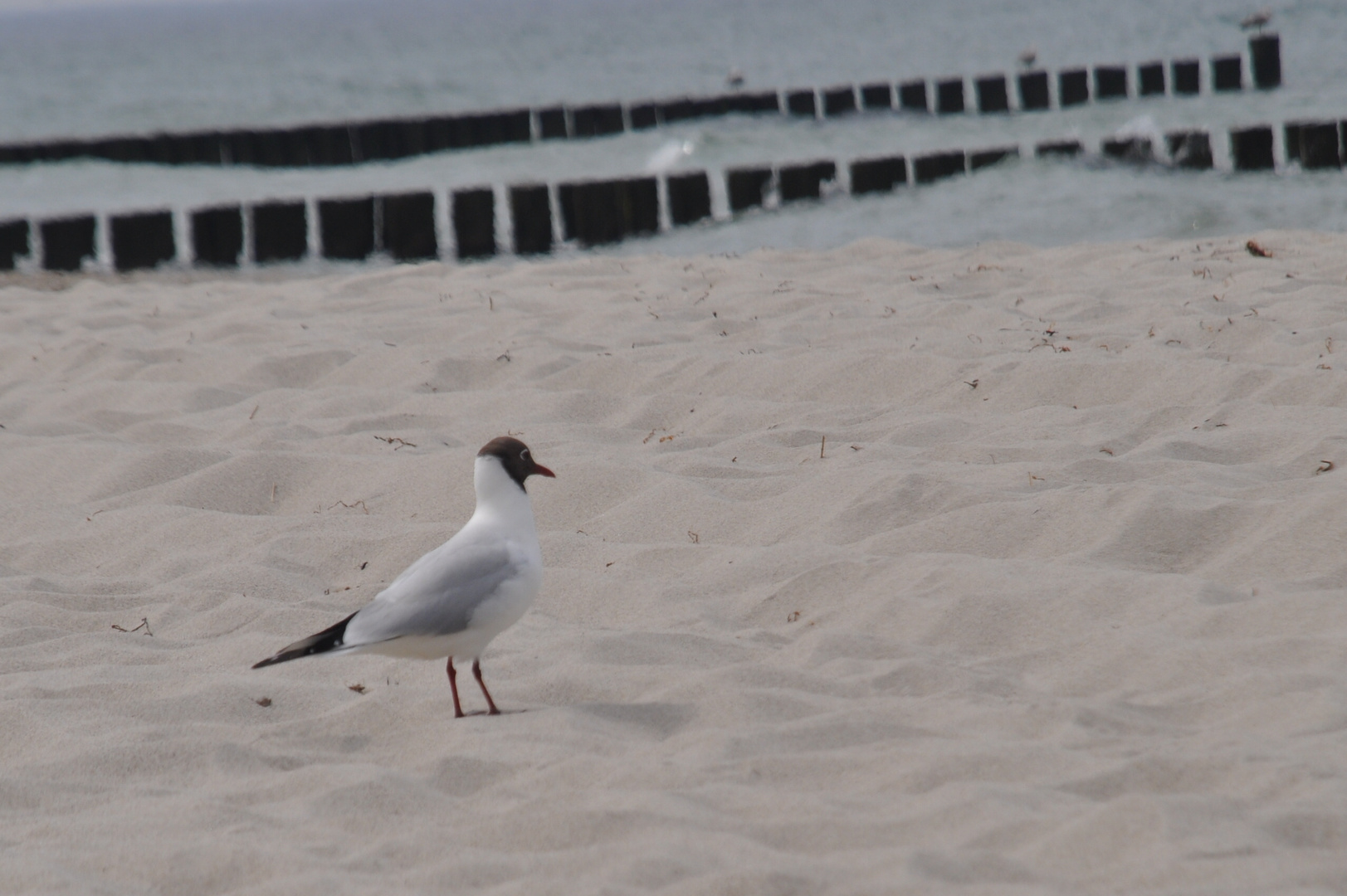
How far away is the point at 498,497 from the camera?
9.45ft

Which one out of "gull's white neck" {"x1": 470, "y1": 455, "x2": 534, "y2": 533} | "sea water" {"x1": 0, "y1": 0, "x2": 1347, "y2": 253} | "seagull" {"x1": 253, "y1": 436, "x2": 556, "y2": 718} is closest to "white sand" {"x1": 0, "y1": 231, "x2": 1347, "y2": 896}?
"seagull" {"x1": 253, "y1": 436, "x2": 556, "y2": 718}

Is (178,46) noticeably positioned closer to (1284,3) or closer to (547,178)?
(1284,3)

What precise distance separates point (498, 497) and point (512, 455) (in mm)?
103

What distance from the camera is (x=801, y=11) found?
72.2 m

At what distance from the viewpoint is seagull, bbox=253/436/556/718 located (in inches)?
102

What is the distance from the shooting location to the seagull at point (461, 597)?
8.50ft

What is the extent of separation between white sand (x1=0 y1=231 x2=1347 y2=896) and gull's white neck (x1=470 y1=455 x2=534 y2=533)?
0.34 metres

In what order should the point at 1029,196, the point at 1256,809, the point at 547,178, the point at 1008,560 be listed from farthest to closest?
the point at 547,178 → the point at 1029,196 → the point at 1008,560 → the point at 1256,809

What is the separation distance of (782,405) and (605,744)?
2295 millimetres

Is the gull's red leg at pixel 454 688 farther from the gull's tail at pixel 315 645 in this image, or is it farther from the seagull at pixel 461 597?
the gull's tail at pixel 315 645

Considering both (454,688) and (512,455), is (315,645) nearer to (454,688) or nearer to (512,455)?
(454,688)

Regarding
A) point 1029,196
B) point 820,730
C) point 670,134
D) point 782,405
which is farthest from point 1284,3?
point 820,730

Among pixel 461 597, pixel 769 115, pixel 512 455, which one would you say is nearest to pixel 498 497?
pixel 512 455

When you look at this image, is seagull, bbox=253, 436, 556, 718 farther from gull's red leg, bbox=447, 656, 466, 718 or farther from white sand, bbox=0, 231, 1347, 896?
white sand, bbox=0, 231, 1347, 896
